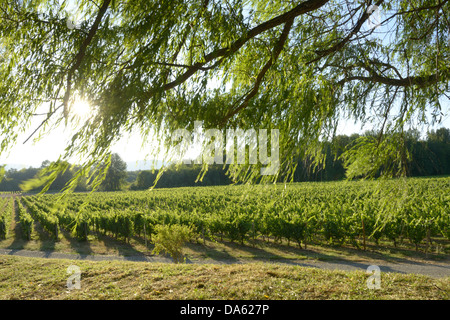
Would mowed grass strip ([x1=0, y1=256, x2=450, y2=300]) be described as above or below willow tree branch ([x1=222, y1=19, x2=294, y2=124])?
below

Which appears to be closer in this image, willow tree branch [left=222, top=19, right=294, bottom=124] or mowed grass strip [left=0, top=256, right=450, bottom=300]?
willow tree branch [left=222, top=19, right=294, bottom=124]

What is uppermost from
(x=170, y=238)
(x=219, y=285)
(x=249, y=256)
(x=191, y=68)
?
(x=191, y=68)

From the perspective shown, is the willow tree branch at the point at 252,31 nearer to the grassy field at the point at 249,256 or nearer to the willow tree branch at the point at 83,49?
the willow tree branch at the point at 83,49

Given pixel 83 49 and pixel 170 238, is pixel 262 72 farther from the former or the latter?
pixel 170 238

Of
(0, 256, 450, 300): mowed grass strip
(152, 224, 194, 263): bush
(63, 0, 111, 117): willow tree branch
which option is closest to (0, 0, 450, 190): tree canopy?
(63, 0, 111, 117): willow tree branch

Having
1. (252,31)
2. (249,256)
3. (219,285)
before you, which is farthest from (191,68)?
(249,256)

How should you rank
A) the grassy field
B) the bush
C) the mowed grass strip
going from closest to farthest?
the mowed grass strip < the grassy field < the bush

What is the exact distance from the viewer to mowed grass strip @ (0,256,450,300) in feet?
11.6

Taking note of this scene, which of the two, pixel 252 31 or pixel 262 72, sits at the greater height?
pixel 252 31

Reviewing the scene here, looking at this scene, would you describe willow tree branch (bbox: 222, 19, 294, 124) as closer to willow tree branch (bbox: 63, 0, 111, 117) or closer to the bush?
willow tree branch (bbox: 63, 0, 111, 117)

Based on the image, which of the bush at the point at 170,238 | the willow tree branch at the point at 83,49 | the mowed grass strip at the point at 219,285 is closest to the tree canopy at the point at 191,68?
the willow tree branch at the point at 83,49

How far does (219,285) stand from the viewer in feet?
13.4

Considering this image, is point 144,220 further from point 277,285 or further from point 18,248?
point 277,285

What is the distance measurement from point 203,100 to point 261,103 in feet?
1.78
